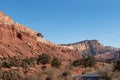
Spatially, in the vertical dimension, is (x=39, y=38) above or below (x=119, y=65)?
above

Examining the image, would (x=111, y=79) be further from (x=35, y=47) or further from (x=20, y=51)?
(x=35, y=47)

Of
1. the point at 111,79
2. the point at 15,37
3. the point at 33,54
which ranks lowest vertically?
the point at 111,79

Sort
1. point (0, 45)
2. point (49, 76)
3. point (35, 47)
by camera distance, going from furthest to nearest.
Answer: point (35, 47) → point (0, 45) → point (49, 76)

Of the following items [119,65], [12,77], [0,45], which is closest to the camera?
[12,77]

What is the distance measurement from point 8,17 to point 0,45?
91.0 ft

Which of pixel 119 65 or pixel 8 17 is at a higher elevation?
pixel 8 17

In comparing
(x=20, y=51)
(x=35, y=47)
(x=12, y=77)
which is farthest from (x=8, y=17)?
(x=12, y=77)

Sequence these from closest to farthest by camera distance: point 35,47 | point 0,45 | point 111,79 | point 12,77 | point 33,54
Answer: point 111,79
point 12,77
point 0,45
point 33,54
point 35,47

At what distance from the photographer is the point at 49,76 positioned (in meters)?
33.8

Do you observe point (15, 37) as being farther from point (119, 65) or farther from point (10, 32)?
point (119, 65)

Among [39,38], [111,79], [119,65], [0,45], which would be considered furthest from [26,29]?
[111,79]

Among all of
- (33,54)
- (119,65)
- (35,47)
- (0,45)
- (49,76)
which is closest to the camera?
(49,76)

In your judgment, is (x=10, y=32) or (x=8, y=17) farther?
(x=8, y=17)

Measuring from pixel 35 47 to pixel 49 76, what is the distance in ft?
257
